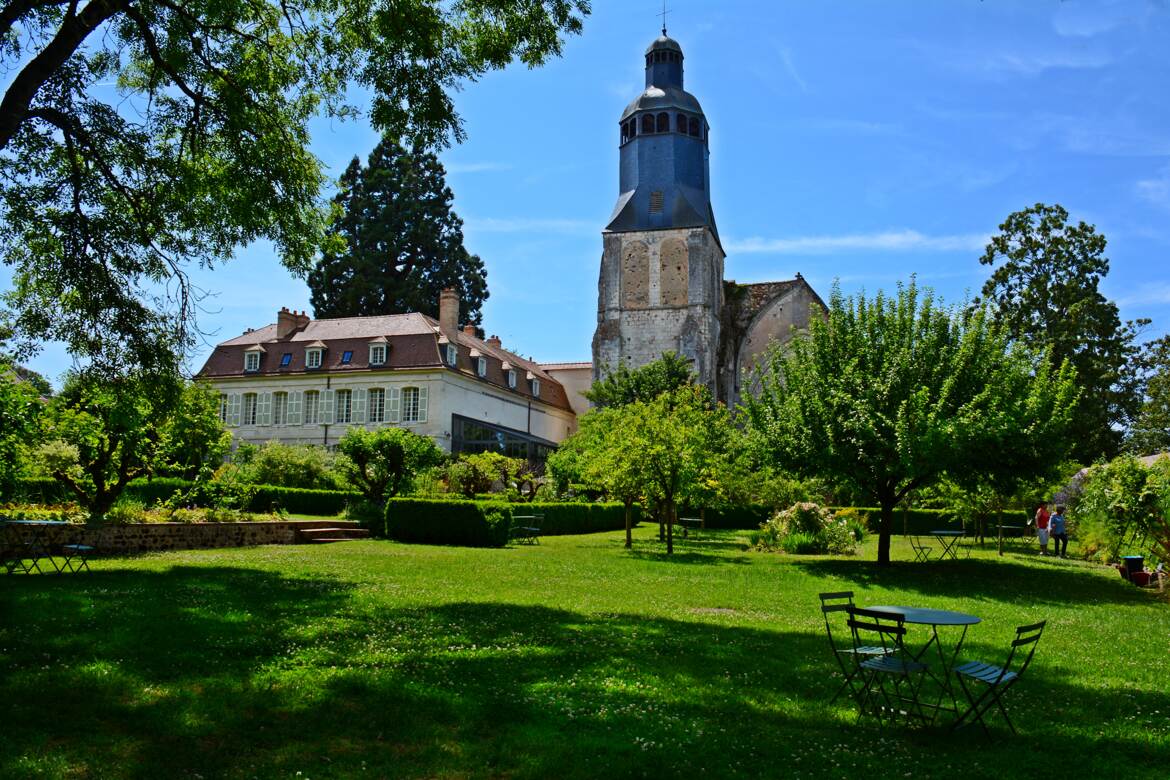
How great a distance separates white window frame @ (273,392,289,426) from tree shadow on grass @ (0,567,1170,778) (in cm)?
3269

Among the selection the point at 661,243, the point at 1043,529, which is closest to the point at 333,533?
the point at 1043,529

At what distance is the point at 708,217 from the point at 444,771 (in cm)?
4542

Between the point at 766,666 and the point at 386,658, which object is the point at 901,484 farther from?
the point at 386,658

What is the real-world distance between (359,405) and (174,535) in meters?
24.6

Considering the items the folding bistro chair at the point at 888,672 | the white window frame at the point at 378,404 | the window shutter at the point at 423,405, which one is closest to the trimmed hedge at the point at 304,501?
the window shutter at the point at 423,405

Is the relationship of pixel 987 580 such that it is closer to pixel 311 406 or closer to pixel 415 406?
pixel 415 406

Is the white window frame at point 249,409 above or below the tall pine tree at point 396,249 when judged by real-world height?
below

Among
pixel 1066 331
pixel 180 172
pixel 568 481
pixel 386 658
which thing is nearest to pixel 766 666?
pixel 386 658

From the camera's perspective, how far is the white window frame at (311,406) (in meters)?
39.2

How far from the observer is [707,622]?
29.6ft

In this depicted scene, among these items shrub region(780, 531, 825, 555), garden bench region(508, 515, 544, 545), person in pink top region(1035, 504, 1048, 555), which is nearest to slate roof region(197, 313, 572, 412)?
garden bench region(508, 515, 544, 545)

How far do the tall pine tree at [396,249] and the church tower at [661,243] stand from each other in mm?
9663

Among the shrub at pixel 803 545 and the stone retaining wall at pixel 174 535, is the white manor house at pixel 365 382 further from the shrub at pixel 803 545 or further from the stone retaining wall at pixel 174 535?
the shrub at pixel 803 545

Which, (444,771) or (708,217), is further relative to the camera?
(708,217)
